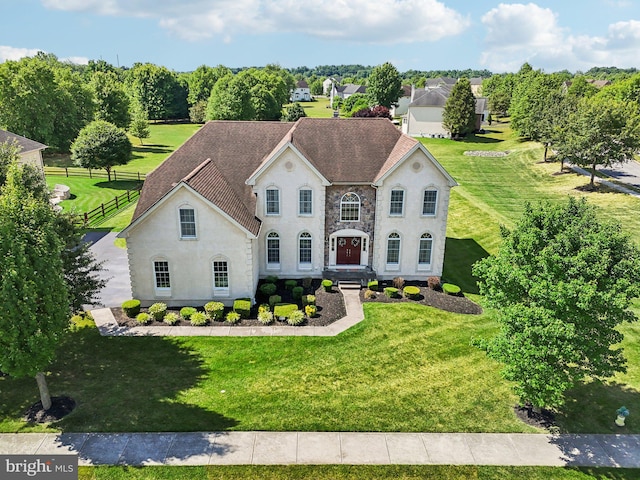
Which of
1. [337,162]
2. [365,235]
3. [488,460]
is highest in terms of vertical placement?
[337,162]

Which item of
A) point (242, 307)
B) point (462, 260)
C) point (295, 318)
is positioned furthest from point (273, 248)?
point (462, 260)

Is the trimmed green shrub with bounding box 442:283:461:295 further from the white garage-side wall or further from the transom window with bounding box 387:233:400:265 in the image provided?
the white garage-side wall

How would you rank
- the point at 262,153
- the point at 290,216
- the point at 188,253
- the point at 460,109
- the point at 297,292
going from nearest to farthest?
the point at 188,253 → the point at 297,292 → the point at 290,216 → the point at 262,153 → the point at 460,109

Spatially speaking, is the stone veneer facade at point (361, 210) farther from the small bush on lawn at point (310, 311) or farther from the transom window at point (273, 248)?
the small bush on lawn at point (310, 311)

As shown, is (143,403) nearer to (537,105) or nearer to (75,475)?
(75,475)

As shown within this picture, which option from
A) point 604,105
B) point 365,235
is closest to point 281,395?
point 365,235

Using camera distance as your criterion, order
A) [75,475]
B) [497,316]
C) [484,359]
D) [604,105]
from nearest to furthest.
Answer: [75,475] → [497,316] → [484,359] → [604,105]

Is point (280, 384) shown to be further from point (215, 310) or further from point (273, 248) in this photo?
point (273, 248)
